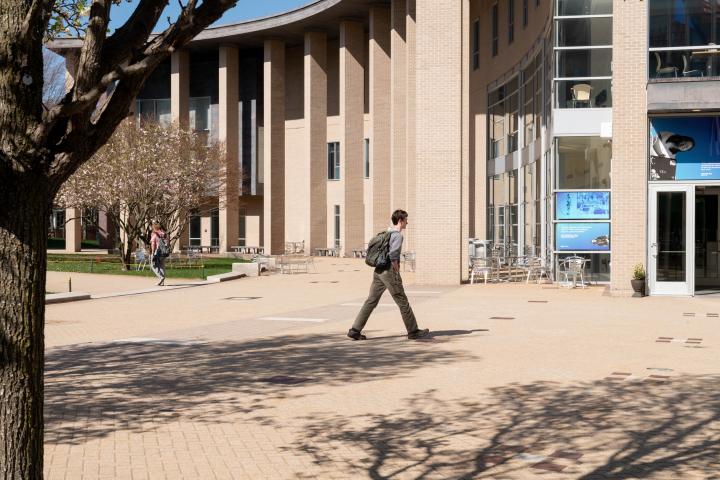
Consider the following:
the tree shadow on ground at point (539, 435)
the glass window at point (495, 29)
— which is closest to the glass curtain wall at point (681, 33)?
the tree shadow on ground at point (539, 435)

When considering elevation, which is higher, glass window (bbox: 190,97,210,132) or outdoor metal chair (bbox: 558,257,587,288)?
glass window (bbox: 190,97,210,132)

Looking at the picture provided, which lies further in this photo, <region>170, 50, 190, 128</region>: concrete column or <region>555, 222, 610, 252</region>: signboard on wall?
<region>170, 50, 190, 128</region>: concrete column

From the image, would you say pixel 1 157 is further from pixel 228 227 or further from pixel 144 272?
pixel 228 227

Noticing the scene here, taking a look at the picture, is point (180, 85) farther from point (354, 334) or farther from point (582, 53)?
point (354, 334)

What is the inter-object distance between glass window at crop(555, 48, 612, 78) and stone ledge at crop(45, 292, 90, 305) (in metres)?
14.4

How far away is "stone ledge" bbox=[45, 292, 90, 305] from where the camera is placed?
20.8 meters

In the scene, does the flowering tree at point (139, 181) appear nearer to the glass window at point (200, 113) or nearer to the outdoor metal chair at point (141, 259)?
the outdoor metal chair at point (141, 259)

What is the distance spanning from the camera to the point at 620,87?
2178 cm

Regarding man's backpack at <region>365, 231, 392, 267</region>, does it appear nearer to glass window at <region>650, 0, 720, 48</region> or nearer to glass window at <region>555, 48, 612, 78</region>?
glass window at <region>650, 0, 720, 48</region>

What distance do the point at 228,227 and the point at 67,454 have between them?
5369 cm

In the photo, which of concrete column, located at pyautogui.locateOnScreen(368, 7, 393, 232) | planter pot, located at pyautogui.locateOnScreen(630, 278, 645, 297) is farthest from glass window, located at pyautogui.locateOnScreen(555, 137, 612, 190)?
concrete column, located at pyautogui.locateOnScreen(368, 7, 393, 232)

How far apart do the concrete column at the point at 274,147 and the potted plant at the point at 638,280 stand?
37361 millimetres

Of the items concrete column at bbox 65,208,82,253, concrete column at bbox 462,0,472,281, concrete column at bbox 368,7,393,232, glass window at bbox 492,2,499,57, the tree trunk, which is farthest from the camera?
concrete column at bbox 65,208,82,253

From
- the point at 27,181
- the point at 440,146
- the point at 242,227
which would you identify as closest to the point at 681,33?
the point at 440,146
